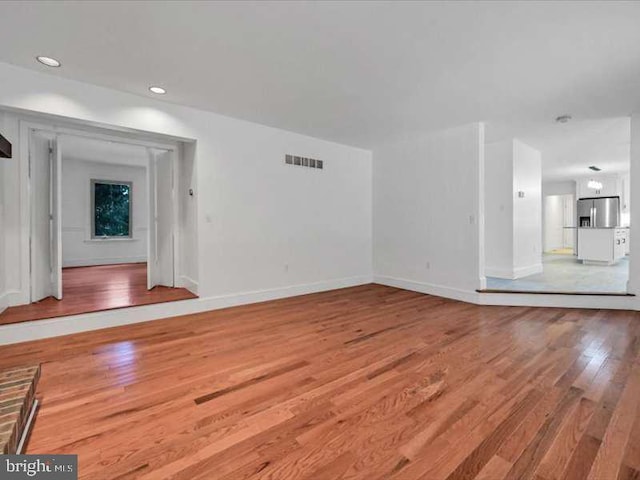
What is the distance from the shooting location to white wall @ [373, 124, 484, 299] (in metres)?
4.64

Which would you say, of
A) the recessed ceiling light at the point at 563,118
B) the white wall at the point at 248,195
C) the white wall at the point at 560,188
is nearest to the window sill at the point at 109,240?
the white wall at the point at 248,195

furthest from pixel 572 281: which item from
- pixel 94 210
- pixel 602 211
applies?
pixel 94 210

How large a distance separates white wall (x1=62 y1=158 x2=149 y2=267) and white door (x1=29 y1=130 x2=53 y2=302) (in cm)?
340

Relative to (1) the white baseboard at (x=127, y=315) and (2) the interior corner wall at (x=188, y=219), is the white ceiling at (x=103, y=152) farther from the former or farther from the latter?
(1) the white baseboard at (x=127, y=315)

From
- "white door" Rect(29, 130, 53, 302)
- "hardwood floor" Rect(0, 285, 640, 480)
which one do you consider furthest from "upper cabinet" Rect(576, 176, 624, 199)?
"white door" Rect(29, 130, 53, 302)

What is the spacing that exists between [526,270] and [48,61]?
7577 mm

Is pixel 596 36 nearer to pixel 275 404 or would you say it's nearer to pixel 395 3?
pixel 395 3

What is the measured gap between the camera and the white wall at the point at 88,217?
705 centimetres

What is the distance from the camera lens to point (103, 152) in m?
6.48

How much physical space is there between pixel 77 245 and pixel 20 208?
446 cm

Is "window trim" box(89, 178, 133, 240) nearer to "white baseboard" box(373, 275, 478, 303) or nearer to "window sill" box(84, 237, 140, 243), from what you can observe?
"window sill" box(84, 237, 140, 243)

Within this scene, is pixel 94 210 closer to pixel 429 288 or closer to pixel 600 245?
pixel 429 288

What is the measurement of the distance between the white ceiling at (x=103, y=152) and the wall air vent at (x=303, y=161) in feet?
8.89

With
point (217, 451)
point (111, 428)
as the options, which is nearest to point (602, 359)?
point (217, 451)
